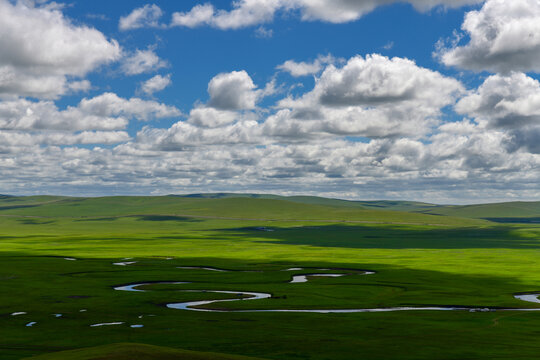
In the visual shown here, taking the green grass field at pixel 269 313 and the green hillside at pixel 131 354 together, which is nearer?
the green hillside at pixel 131 354

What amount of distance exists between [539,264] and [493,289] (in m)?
58.3

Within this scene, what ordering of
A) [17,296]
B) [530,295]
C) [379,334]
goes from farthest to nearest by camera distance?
[530,295], [17,296], [379,334]

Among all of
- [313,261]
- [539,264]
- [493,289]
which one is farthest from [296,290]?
[539,264]

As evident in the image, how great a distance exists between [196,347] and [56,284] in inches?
2535

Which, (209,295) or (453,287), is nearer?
(209,295)

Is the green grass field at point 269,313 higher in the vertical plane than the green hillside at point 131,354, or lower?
lower

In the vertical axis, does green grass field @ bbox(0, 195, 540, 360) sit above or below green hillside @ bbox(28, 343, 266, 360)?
below

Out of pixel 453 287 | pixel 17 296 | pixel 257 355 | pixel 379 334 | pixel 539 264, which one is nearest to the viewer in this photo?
pixel 257 355

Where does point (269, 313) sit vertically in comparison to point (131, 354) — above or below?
below

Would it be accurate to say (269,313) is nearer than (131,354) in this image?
No

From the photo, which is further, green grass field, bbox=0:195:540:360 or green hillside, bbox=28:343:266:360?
green grass field, bbox=0:195:540:360

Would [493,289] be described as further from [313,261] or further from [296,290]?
[313,261]

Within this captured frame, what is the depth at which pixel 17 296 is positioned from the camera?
334ft

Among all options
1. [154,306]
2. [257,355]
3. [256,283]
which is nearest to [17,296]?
[154,306]
